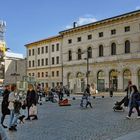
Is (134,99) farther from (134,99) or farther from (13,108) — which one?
(13,108)

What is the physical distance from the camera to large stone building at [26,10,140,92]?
199 feet

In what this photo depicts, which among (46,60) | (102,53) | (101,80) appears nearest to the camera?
(101,80)

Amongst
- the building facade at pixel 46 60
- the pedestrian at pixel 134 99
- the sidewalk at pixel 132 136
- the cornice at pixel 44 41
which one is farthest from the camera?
the building facade at pixel 46 60

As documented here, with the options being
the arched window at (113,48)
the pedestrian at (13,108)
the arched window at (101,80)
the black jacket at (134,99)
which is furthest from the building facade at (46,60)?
the pedestrian at (13,108)

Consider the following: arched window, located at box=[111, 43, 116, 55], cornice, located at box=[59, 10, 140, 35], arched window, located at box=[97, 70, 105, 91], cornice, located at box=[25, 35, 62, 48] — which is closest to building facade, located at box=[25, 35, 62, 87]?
cornice, located at box=[25, 35, 62, 48]

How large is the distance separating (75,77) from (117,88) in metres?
12.1

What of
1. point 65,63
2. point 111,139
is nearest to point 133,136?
point 111,139

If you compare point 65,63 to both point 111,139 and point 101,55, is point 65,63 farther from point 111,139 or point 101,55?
point 111,139

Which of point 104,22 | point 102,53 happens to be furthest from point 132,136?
point 102,53

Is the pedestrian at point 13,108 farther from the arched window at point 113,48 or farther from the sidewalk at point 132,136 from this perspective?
the arched window at point 113,48

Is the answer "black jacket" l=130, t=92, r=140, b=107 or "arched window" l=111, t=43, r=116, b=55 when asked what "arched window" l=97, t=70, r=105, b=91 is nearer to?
"arched window" l=111, t=43, r=116, b=55

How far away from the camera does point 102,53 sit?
67188 millimetres

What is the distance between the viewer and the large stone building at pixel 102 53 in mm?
60719

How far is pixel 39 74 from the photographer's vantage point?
3445 inches
